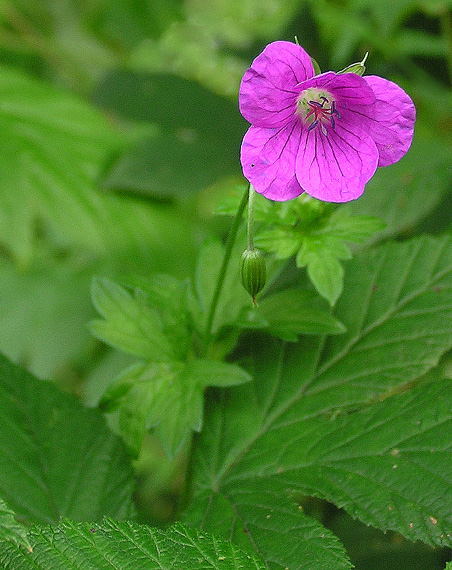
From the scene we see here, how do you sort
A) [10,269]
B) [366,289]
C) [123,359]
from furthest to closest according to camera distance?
[10,269] → [123,359] → [366,289]

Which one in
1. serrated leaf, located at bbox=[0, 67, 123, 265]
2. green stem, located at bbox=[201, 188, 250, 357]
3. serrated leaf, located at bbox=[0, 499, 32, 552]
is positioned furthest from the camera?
serrated leaf, located at bbox=[0, 67, 123, 265]

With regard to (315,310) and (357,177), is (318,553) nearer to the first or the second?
(315,310)

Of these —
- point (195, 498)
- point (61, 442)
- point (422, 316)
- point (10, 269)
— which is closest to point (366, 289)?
point (422, 316)

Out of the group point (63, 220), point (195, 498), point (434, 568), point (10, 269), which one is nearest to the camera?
point (195, 498)

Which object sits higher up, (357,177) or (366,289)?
(357,177)

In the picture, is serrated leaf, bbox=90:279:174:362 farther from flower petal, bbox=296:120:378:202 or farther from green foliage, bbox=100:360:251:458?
flower petal, bbox=296:120:378:202

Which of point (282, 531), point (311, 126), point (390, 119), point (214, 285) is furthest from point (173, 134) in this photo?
point (282, 531)

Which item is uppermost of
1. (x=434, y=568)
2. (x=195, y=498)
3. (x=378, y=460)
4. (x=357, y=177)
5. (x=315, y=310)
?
(x=357, y=177)

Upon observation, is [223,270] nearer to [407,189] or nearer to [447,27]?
[407,189]

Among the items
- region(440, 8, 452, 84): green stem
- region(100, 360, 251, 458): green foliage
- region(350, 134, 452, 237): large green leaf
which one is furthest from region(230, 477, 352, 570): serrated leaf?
region(440, 8, 452, 84): green stem
